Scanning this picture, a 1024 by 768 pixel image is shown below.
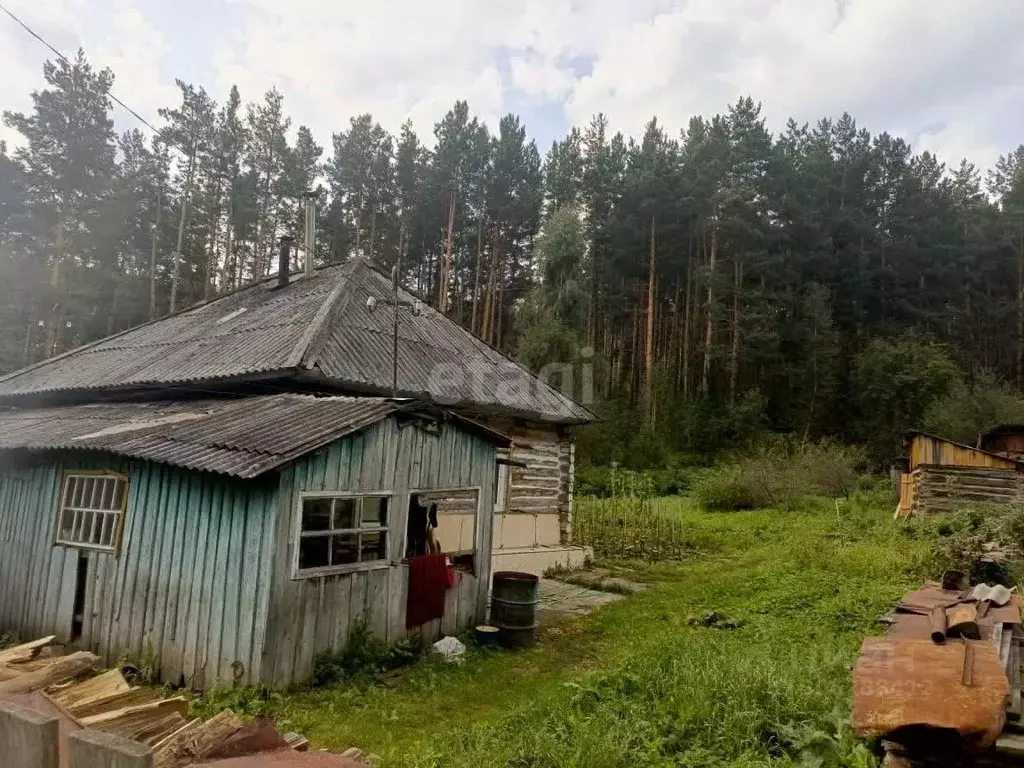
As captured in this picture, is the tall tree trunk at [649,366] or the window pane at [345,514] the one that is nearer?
the window pane at [345,514]

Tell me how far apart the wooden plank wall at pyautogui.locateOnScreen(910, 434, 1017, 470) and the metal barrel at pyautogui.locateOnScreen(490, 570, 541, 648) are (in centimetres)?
1363

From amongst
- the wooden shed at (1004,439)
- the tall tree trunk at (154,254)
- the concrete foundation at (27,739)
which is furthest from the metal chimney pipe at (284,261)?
the wooden shed at (1004,439)

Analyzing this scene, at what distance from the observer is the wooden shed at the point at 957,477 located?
1614cm

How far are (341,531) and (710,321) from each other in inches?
1048

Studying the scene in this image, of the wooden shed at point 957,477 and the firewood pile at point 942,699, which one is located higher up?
the wooden shed at point 957,477

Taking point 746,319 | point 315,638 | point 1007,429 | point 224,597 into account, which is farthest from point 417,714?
point 746,319

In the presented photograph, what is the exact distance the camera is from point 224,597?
21.0ft

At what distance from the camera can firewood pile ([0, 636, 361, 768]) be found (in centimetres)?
216

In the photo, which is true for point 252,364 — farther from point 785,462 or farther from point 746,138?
point 746,138

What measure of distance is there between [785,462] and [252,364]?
19.1 meters

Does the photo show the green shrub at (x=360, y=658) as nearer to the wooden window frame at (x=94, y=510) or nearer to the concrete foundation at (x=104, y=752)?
the wooden window frame at (x=94, y=510)

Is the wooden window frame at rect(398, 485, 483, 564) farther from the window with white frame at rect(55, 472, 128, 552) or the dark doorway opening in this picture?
the dark doorway opening

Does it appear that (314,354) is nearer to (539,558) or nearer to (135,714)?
(539,558)

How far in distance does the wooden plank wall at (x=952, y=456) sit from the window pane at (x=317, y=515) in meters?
16.3
